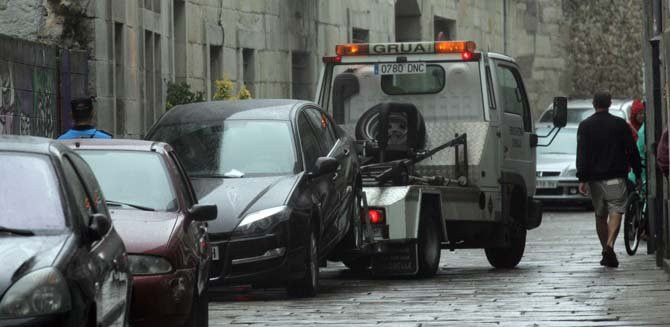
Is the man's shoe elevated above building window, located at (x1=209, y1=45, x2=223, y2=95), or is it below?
below

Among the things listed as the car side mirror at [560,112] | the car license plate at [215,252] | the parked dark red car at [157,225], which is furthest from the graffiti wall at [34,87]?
the parked dark red car at [157,225]

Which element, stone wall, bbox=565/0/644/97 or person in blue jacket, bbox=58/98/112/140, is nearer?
person in blue jacket, bbox=58/98/112/140

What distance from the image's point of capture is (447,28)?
4444 centimetres

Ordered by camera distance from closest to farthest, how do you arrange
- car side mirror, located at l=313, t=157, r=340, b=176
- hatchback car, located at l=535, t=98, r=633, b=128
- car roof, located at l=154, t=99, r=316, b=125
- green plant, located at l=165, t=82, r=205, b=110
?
car side mirror, located at l=313, t=157, r=340, b=176
car roof, located at l=154, t=99, r=316, b=125
green plant, located at l=165, t=82, r=205, b=110
hatchback car, located at l=535, t=98, r=633, b=128

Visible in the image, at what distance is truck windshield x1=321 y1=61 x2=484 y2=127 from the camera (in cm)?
1869

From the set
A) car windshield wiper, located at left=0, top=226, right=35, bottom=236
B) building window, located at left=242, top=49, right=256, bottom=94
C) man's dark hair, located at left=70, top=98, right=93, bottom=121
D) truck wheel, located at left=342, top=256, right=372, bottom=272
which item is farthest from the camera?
building window, located at left=242, top=49, right=256, bottom=94

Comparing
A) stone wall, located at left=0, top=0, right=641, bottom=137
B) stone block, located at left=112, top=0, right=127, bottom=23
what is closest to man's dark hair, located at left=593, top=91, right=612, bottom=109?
stone wall, located at left=0, top=0, right=641, bottom=137

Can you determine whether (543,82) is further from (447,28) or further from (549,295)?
(549,295)

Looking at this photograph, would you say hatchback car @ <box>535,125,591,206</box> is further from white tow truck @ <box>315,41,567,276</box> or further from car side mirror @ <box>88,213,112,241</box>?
car side mirror @ <box>88,213,112,241</box>

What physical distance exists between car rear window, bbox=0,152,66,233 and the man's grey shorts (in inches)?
403

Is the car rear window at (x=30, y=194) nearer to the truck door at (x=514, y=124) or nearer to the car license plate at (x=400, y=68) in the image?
the car license plate at (x=400, y=68)

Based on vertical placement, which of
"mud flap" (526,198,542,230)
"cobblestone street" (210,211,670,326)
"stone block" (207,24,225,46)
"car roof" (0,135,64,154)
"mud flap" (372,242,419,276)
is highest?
"stone block" (207,24,225,46)

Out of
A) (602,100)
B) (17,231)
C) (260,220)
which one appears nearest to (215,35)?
(602,100)

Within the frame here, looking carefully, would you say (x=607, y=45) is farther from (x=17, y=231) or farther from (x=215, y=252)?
(x=17, y=231)
